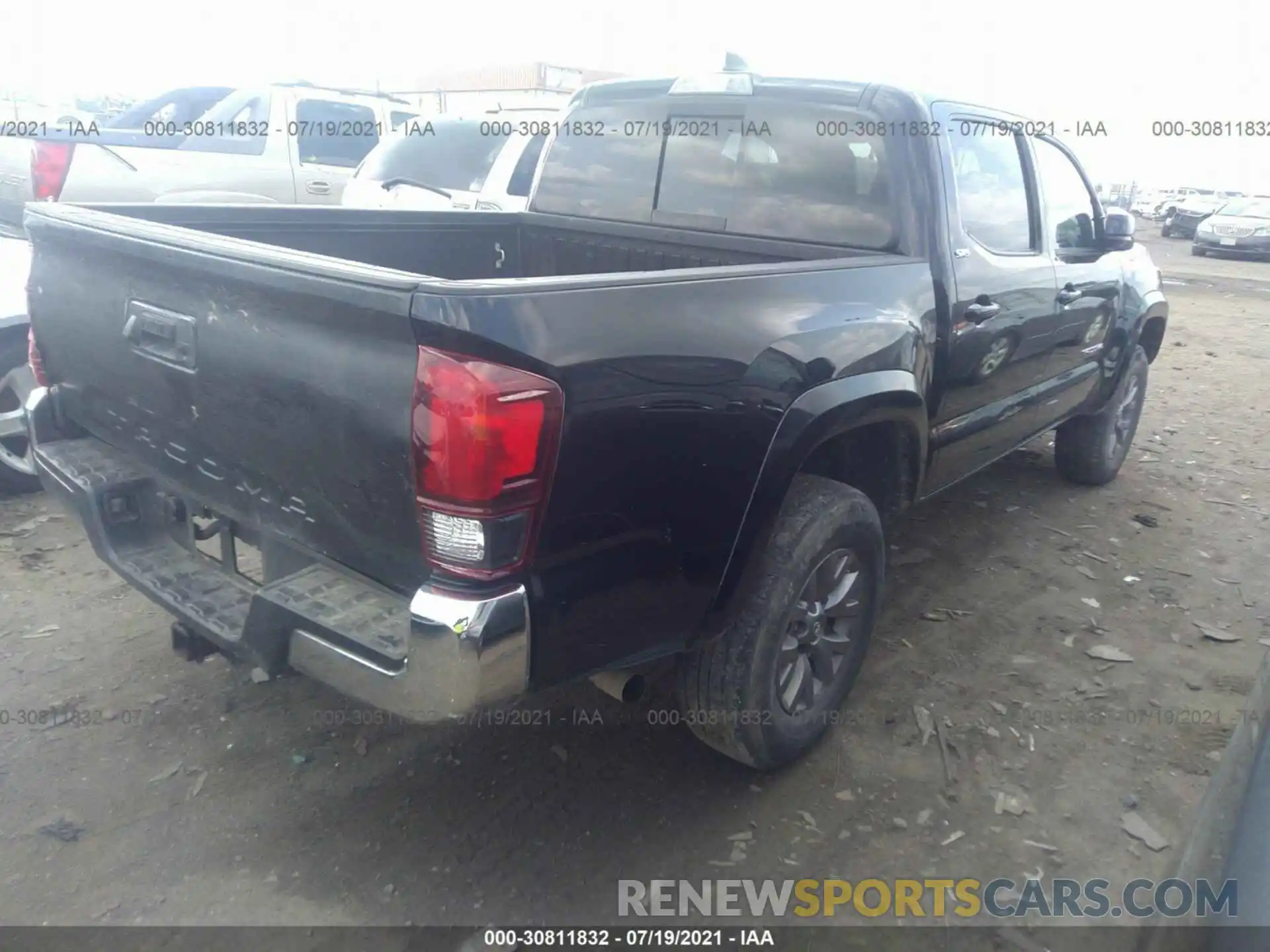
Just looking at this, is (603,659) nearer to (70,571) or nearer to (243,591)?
(243,591)

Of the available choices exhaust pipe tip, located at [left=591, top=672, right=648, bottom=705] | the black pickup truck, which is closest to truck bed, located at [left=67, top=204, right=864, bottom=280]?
the black pickup truck

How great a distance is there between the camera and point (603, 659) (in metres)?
2.26

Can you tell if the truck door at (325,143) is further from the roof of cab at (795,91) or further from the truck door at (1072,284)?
the truck door at (1072,284)

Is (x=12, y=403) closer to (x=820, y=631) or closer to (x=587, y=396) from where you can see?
(x=587, y=396)

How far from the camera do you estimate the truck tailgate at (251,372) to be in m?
1.97

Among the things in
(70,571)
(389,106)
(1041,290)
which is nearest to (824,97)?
(1041,290)

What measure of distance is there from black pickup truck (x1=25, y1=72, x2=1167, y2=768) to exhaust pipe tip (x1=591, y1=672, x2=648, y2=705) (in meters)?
0.01

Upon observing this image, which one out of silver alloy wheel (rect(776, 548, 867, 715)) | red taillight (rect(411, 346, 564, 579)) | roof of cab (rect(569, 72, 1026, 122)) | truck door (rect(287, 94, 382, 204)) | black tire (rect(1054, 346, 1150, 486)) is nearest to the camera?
red taillight (rect(411, 346, 564, 579))

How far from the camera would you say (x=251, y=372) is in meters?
2.18

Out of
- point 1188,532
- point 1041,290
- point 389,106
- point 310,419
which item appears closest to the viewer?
point 310,419

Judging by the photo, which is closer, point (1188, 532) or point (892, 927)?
point (892, 927)

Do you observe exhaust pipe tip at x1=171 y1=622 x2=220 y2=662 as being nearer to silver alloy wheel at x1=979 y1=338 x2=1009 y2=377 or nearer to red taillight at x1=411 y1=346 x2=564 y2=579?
red taillight at x1=411 y1=346 x2=564 y2=579

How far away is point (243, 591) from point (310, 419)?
64 centimetres

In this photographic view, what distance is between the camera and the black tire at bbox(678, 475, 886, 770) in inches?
101
